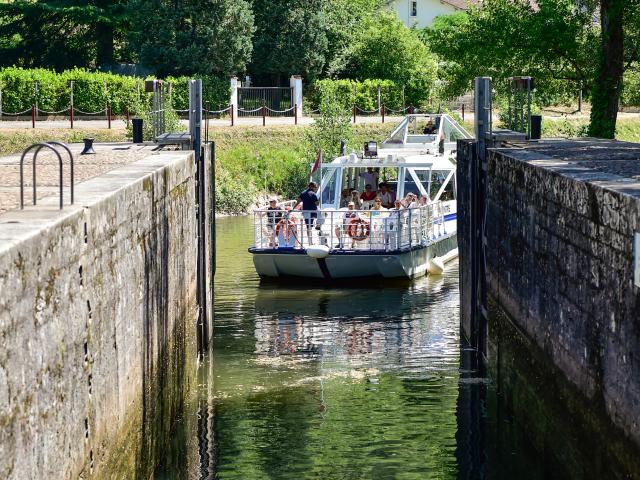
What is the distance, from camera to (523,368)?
16172 millimetres

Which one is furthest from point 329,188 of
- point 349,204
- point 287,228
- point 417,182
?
point 287,228

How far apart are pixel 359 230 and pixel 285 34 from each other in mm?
32463

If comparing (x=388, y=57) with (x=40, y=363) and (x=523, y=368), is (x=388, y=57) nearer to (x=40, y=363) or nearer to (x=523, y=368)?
(x=523, y=368)

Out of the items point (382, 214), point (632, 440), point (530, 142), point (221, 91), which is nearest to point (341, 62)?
point (221, 91)

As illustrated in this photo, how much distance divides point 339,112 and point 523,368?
32053 millimetres

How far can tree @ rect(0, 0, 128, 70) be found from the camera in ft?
202

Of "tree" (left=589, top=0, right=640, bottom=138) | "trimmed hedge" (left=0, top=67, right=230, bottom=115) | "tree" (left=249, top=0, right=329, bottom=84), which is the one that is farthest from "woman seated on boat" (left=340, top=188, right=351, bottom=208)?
"tree" (left=249, top=0, right=329, bottom=84)

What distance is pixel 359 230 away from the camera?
2831cm

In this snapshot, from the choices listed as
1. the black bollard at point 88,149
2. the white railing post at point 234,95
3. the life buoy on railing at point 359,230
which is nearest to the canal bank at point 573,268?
the black bollard at point 88,149

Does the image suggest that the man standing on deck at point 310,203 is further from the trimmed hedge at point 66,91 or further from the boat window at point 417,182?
the trimmed hedge at point 66,91

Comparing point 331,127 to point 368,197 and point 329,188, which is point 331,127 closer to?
point 329,188

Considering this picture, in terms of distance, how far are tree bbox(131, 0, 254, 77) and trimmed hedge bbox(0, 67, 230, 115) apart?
13.0 ft

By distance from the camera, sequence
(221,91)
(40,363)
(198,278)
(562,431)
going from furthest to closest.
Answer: (221,91)
(198,278)
(562,431)
(40,363)

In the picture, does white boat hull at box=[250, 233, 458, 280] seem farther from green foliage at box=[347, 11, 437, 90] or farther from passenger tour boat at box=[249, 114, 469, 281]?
green foliage at box=[347, 11, 437, 90]
